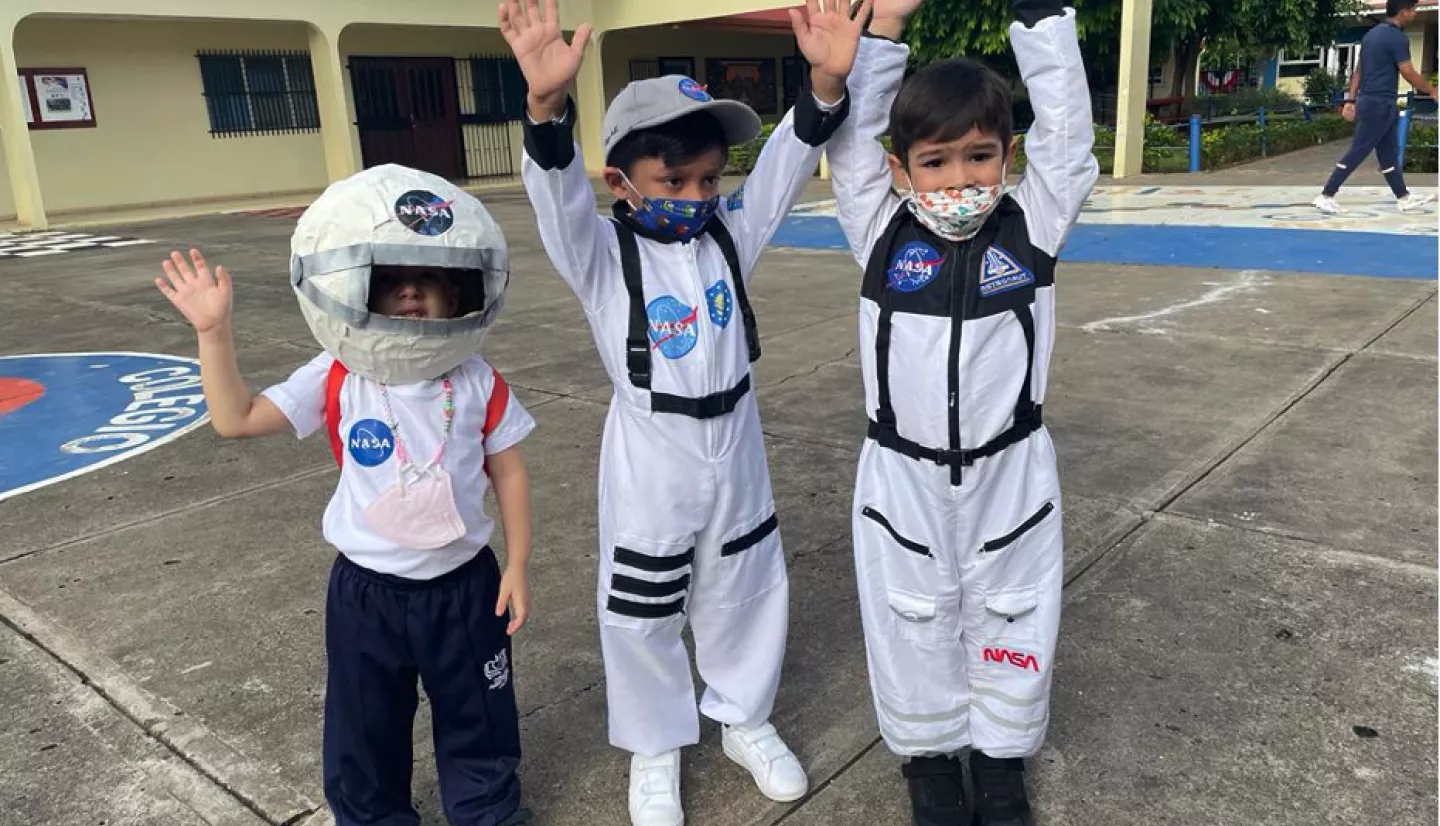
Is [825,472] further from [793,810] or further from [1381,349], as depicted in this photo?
[1381,349]

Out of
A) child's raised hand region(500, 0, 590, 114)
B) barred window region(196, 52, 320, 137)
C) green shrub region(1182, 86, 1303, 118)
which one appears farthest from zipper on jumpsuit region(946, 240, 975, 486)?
green shrub region(1182, 86, 1303, 118)

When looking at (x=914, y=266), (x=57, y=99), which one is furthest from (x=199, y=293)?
(x=57, y=99)

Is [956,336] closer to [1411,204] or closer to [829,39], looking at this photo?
[829,39]

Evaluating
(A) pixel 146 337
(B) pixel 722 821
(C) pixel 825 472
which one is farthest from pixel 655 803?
(A) pixel 146 337

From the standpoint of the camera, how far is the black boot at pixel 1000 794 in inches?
83.1

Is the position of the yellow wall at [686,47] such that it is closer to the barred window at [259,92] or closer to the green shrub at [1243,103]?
the barred window at [259,92]

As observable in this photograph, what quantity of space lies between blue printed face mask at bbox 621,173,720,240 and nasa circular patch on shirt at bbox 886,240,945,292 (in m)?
0.38

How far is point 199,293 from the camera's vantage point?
1.80 m

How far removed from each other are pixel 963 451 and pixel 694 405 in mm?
526

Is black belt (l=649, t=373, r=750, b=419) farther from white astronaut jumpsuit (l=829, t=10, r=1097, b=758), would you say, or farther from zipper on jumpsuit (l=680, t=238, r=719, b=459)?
white astronaut jumpsuit (l=829, t=10, r=1097, b=758)

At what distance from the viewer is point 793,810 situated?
2.22 meters

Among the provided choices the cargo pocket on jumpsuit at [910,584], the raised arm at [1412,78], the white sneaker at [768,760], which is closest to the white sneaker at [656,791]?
the white sneaker at [768,760]

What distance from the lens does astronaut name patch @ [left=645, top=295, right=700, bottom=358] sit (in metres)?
2.08

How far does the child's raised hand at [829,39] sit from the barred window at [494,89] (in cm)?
2007
